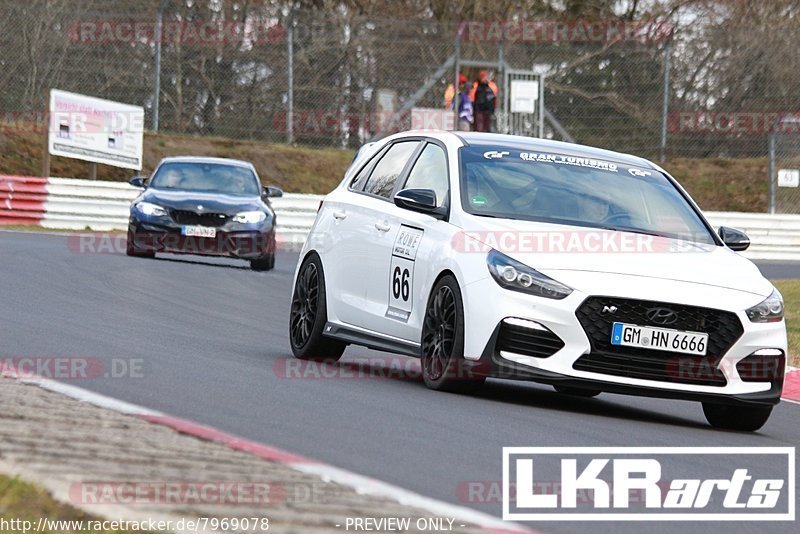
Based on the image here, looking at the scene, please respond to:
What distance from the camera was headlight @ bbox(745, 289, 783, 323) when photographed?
9.59m

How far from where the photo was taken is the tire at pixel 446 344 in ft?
31.3

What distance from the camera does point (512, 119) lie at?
33531 millimetres

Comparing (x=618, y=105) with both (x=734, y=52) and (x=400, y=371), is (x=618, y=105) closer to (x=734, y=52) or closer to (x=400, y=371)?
(x=734, y=52)

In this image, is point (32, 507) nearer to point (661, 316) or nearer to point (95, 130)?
point (661, 316)

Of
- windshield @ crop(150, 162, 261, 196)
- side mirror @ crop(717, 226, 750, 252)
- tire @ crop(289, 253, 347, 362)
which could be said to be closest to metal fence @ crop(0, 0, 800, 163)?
windshield @ crop(150, 162, 261, 196)

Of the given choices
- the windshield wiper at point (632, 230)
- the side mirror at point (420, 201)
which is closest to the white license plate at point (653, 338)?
the windshield wiper at point (632, 230)

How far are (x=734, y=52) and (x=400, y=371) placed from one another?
73.4ft

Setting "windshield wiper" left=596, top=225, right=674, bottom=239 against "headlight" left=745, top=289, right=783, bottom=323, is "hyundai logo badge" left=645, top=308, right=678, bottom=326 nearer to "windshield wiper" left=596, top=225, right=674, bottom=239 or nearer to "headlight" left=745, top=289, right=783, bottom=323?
"headlight" left=745, top=289, right=783, bottom=323

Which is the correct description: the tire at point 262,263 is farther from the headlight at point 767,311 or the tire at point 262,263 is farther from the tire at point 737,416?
the headlight at point 767,311

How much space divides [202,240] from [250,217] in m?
0.71

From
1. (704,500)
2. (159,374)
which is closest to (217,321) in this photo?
(159,374)

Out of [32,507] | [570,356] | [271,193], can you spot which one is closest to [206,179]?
[271,193]

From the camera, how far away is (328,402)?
347 inches

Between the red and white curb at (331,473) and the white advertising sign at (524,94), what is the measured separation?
84.1 feet
